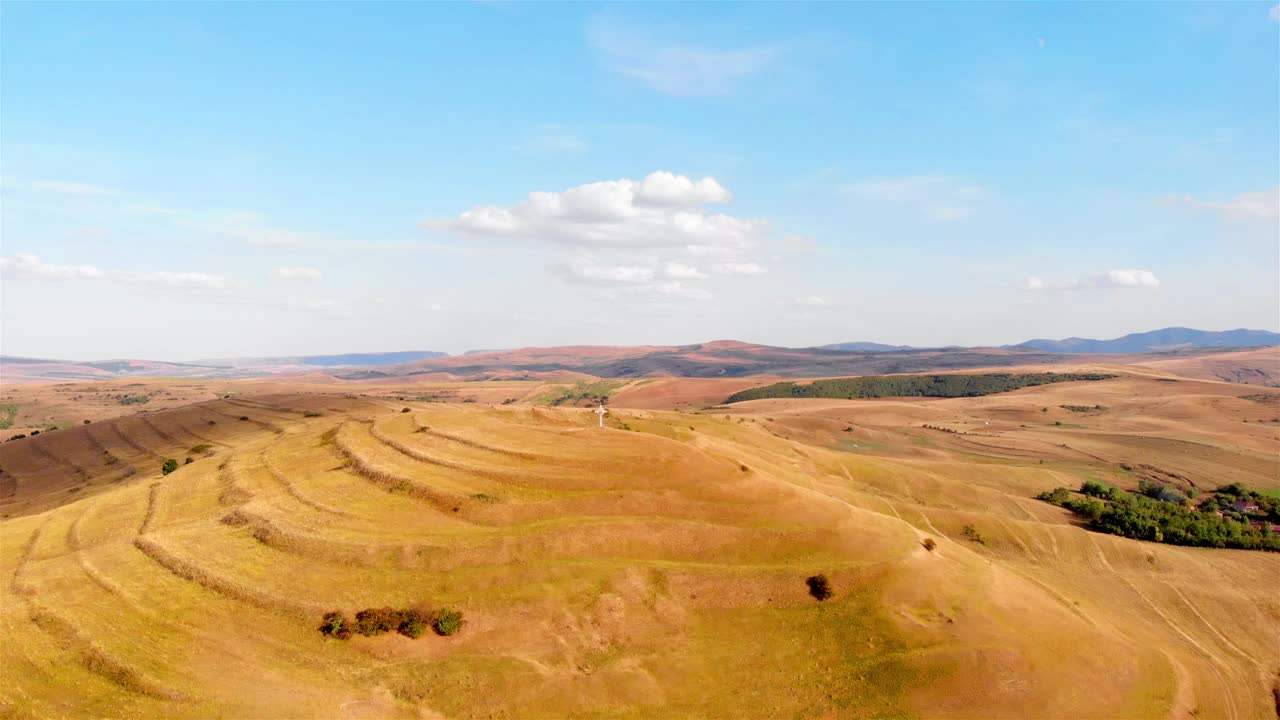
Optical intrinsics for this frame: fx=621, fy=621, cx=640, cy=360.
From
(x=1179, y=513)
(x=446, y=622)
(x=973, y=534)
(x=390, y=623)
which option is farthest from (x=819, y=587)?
(x=1179, y=513)

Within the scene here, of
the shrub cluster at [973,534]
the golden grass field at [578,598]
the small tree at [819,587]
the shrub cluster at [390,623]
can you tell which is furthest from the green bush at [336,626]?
the shrub cluster at [973,534]

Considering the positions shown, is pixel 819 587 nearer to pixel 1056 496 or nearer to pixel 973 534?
pixel 973 534

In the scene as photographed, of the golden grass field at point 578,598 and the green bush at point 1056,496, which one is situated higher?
the golden grass field at point 578,598

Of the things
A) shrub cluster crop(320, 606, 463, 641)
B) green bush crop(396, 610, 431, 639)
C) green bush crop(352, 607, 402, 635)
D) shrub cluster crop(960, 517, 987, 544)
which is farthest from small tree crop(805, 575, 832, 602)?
shrub cluster crop(960, 517, 987, 544)

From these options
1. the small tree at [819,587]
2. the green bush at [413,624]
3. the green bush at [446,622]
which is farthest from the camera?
the small tree at [819,587]

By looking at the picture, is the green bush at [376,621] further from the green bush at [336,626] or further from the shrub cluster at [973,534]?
the shrub cluster at [973,534]

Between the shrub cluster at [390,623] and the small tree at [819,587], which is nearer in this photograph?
the shrub cluster at [390,623]

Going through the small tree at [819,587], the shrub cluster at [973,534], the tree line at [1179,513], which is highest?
the small tree at [819,587]

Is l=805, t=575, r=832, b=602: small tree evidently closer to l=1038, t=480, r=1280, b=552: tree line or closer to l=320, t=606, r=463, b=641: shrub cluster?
l=320, t=606, r=463, b=641: shrub cluster

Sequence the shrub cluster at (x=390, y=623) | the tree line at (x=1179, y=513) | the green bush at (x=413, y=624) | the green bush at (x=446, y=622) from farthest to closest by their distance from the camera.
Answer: the tree line at (x=1179, y=513) < the green bush at (x=446, y=622) < the green bush at (x=413, y=624) < the shrub cluster at (x=390, y=623)
